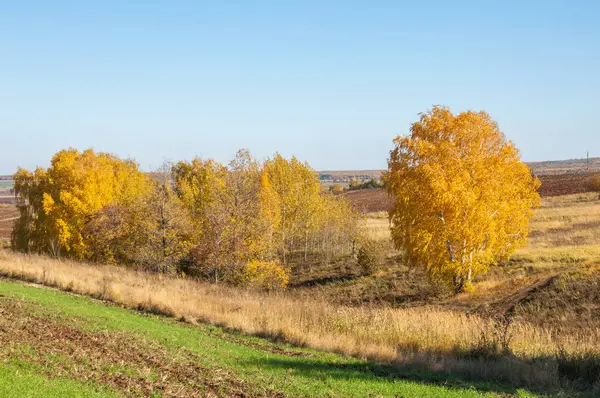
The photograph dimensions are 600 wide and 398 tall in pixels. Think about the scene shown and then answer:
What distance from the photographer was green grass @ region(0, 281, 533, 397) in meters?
12.1

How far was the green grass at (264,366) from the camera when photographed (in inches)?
478

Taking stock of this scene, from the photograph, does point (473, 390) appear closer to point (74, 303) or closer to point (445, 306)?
point (74, 303)

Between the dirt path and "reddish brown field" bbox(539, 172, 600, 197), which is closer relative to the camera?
the dirt path

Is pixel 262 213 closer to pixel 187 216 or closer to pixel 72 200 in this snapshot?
pixel 187 216

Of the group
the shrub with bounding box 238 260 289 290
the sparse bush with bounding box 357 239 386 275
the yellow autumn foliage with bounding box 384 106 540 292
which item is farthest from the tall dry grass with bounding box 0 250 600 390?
the sparse bush with bounding box 357 239 386 275

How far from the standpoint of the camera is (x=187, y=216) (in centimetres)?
4472

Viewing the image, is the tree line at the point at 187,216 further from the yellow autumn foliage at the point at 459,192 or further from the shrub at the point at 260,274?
the yellow autumn foliage at the point at 459,192

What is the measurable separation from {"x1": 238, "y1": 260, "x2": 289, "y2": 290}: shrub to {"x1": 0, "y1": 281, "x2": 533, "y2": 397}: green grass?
18.0 meters

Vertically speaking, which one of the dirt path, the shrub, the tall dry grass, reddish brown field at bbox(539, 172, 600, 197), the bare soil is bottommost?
the dirt path

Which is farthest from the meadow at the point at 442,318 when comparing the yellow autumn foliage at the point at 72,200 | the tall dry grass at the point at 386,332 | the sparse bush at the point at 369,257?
the yellow autumn foliage at the point at 72,200

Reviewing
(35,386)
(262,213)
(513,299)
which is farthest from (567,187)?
(35,386)

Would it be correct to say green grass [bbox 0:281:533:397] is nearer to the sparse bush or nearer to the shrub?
the shrub

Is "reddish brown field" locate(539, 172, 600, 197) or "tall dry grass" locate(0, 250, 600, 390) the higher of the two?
"reddish brown field" locate(539, 172, 600, 197)

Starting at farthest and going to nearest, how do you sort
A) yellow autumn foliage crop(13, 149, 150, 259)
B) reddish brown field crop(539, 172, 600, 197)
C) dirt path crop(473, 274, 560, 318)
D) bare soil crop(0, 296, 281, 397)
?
reddish brown field crop(539, 172, 600, 197)
yellow autumn foliage crop(13, 149, 150, 259)
dirt path crop(473, 274, 560, 318)
bare soil crop(0, 296, 281, 397)
